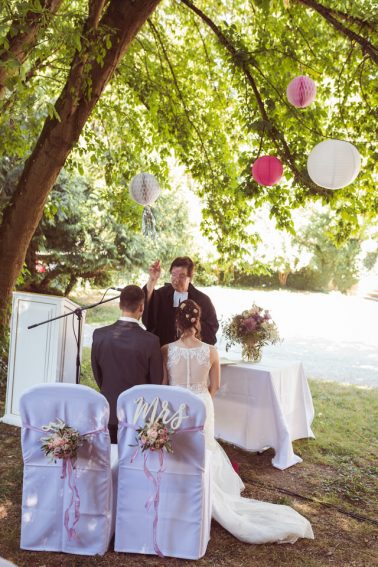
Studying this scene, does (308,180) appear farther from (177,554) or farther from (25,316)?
(177,554)

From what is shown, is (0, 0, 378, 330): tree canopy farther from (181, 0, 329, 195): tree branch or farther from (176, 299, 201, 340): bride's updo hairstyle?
(176, 299, 201, 340): bride's updo hairstyle

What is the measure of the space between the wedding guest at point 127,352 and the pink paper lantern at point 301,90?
3.09 m

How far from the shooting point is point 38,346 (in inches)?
227

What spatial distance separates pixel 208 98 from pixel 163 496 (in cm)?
776

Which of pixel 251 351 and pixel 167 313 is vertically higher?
pixel 167 313

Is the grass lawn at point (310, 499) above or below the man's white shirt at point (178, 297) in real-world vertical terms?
below

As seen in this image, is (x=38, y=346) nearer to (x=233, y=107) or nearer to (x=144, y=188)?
(x=144, y=188)

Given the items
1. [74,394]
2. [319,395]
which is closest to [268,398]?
[74,394]

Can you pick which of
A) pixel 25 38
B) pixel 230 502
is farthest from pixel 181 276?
pixel 25 38

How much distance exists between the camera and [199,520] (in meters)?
3.45

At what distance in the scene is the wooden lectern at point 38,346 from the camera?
5590 millimetres

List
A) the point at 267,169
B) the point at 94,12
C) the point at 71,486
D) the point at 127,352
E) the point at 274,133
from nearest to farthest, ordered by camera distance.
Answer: the point at 71,486 → the point at 127,352 → the point at 94,12 → the point at 267,169 → the point at 274,133

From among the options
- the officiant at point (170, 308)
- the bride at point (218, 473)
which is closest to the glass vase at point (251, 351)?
the officiant at point (170, 308)

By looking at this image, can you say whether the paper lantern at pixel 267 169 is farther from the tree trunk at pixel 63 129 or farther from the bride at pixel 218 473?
the bride at pixel 218 473
